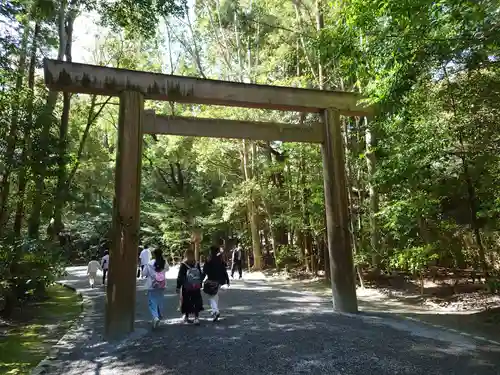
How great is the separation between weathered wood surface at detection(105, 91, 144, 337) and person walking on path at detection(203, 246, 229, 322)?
1.33 m

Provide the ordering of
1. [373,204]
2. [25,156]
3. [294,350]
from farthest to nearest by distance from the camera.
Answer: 1. [373,204]
2. [25,156]
3. [294,350]

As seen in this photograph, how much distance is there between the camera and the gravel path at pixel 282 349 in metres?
4.12

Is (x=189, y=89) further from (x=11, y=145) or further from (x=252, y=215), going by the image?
(x=252, y=215)

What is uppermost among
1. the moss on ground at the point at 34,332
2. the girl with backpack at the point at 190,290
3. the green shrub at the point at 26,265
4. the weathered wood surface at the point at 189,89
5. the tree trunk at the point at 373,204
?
the weathered wood surface at the point at 189,89

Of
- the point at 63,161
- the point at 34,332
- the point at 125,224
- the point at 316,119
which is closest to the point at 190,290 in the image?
the point at 125,224

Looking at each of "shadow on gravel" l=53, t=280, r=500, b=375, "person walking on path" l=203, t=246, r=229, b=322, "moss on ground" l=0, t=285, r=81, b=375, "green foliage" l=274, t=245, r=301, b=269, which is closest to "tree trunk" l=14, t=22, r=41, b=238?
"moss on ground" l=0, t=285, r=81, b=375

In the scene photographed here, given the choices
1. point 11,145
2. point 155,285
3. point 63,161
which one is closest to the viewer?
point 155,285

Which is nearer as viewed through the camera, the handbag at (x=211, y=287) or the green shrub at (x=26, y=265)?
the handbag at (x=211, y=287)

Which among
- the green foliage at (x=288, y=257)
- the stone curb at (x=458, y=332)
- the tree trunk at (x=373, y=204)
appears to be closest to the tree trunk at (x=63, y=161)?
the tree trunk at (x=373, y=204)

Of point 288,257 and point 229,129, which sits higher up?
point 229,129

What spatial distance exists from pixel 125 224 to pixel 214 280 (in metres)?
1.89

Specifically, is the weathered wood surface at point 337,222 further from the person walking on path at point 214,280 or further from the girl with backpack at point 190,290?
the girl with backpack at point 190,290

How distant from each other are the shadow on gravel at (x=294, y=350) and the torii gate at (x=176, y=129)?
773 mm

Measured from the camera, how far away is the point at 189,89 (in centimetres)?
649
